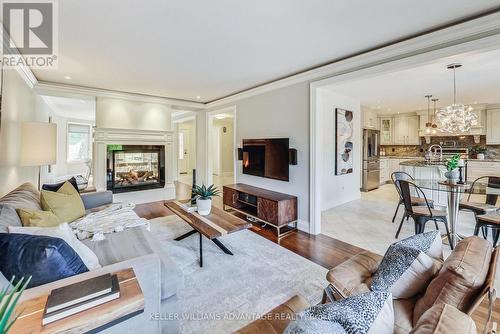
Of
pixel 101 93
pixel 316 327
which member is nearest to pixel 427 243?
pixel 316 327

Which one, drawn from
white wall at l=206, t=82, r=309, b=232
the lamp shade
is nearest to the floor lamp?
the lamp shade

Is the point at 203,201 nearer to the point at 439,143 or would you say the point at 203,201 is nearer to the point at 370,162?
the point at 370,162

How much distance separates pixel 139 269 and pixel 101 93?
4613mm

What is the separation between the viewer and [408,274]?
1.25 m

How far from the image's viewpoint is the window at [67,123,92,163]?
8.52 meters

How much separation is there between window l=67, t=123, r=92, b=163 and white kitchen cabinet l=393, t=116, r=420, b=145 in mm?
11009

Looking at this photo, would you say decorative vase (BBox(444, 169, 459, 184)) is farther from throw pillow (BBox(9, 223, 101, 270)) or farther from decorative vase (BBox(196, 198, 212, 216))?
throw pillow (BBox(9, 223, 101, 270))

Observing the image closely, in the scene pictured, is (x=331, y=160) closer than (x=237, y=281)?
No

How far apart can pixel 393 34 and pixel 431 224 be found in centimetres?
336

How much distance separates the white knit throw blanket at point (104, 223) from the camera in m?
2.27

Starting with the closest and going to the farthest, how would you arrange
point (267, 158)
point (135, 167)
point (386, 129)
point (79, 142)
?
point (267, 158), point (135, 167), point (386, 129), point (79, 142)

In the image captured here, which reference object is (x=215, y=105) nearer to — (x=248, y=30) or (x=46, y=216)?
(x=248, y=30)

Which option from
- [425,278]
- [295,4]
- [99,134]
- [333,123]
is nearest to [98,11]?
[295,4]

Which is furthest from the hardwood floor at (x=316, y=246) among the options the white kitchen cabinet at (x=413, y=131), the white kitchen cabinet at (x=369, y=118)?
the white kitchen cabinet at (x=413, y=131)
